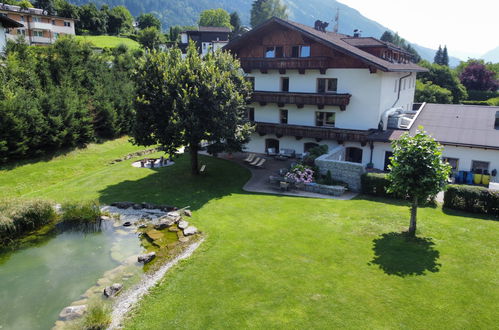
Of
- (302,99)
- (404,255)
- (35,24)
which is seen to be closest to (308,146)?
(302,99)

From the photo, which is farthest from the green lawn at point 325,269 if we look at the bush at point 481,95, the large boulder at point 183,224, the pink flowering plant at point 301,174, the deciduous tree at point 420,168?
the bush at point 481,95

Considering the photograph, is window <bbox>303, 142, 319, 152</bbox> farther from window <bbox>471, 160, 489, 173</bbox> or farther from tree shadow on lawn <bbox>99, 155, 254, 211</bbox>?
window <bbox>471, 160, 489, 173</bbox>

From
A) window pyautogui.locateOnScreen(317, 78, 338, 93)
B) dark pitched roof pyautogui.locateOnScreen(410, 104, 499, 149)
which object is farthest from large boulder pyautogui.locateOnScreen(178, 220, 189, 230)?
dark pitched roof pyautogui.locateOnScreen(410, 104, 499, 149)

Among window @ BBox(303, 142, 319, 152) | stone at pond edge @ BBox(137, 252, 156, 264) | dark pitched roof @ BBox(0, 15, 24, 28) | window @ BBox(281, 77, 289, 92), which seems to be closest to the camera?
stone at pond edge @ BBox(137, 252, 156, 264)

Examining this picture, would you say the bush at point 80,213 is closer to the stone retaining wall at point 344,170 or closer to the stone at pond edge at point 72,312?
the stone at pond edge at point 72,312

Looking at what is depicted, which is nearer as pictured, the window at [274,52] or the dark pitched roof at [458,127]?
the dark pitched roof at [458,127]

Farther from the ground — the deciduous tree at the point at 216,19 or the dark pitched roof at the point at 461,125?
the deciduous tree at the point at 216,19
